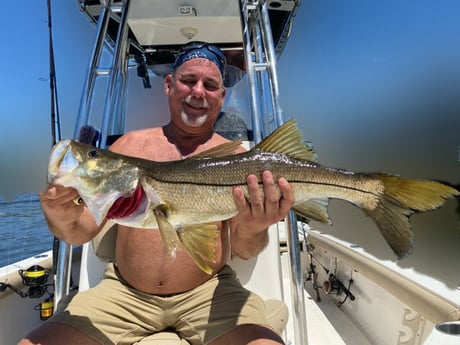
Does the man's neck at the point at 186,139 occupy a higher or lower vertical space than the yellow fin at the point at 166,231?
higher

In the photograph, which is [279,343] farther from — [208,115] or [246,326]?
[208,115]

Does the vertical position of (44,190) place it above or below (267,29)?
below

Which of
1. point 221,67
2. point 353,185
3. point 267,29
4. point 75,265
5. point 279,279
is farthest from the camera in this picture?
point 75,265

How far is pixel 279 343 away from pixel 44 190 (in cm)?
128

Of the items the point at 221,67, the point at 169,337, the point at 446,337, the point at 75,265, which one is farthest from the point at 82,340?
the point at 75,265

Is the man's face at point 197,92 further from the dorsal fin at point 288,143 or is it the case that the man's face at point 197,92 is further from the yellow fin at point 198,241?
the yellow fin at point 198,241

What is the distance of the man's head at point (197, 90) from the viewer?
2523mm

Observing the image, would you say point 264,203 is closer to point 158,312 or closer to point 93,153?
point 93,153

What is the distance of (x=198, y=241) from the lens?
67.2 inches

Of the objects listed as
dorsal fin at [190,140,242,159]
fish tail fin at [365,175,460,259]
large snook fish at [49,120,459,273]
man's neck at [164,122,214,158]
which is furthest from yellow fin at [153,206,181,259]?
man's neck at [164,122,214,158]

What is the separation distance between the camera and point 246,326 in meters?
1.99

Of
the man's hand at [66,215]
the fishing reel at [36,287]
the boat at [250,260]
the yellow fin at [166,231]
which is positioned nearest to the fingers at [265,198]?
the yellow fin at [166,231]

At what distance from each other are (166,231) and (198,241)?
0.51ft

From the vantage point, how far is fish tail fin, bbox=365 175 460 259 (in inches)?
61.1
